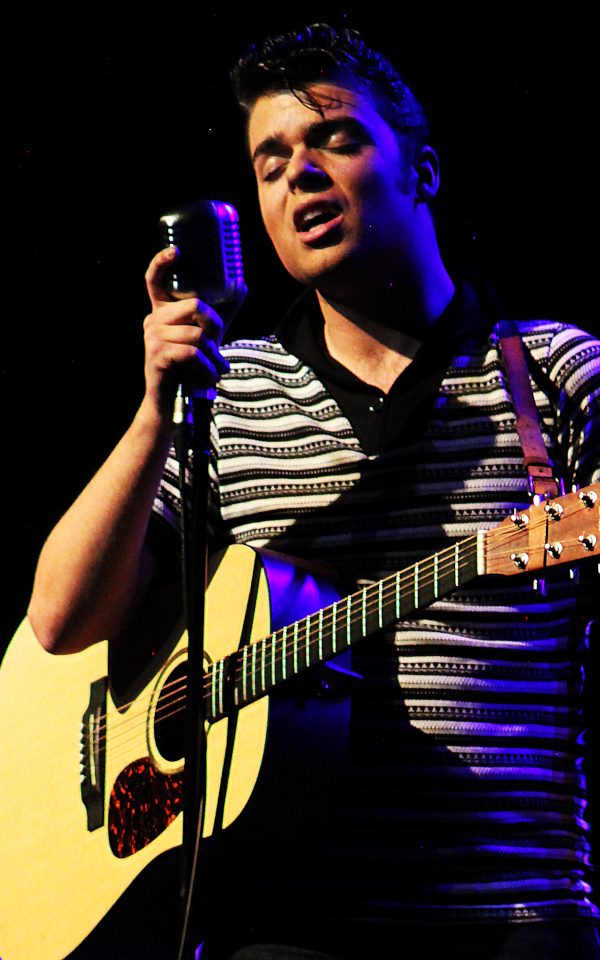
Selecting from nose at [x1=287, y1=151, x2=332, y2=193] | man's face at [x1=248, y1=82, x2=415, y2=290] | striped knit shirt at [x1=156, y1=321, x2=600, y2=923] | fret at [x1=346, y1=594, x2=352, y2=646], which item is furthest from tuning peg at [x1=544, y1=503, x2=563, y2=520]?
nose at [x1=287, y1=151, x2=332, y2=193]

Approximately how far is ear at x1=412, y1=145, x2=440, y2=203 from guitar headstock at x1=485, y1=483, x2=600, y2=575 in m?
0.91

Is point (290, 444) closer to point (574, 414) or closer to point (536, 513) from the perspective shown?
point (574, 414)

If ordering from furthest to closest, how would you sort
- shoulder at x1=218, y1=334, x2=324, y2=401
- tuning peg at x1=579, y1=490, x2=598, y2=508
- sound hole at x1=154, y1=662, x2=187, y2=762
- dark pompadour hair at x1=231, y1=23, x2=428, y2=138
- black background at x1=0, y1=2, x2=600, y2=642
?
1. black background at x1=0, y1=2, x2=600, y2=642
2. shoulder at x1=218, y1=334, x2=324, y2=401
3. dark pompadour hair at x1=231, y1=23, x2=428, y2=138
4. sound hole at x1=154, y1=662, x2=187, y2=762
5. tuning peg at x1=579, y1=490, x2=598, y2=508

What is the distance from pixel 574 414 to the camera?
1843 millimetres

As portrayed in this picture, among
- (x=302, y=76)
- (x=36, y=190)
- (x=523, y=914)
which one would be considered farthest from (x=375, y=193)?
(x=523, y=914)

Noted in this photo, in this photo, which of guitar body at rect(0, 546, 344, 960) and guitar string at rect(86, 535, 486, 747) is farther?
guitar body at rect(0, 546, 344, 960)

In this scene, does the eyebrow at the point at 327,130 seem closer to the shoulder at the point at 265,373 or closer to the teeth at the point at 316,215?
the teeth at the point at 316,215

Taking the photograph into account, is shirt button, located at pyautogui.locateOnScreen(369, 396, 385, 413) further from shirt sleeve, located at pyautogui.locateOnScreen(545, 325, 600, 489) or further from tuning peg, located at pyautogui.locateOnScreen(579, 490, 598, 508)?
tuning peg, located at pyautogui.locateOnScreen(579, 490, 598, 508)

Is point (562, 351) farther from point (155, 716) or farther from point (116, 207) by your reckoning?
point (116, 207)

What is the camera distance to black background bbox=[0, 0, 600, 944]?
7.55ft

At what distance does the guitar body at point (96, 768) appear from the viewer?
1.82 meters

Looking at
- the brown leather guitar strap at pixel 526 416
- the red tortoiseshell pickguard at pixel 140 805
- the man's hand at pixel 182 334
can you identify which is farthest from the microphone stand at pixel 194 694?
the brown leather guitar strap at pixel 526 416

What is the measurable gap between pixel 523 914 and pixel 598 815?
0.36 m

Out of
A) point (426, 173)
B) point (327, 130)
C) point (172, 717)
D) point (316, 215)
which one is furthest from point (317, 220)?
point (172, 717)
